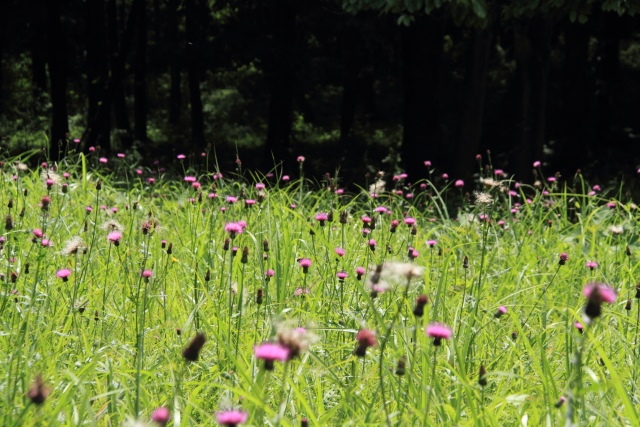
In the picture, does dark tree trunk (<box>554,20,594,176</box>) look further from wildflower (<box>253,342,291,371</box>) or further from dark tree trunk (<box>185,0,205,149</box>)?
wildflower (<box>253,342,291,371</box>)

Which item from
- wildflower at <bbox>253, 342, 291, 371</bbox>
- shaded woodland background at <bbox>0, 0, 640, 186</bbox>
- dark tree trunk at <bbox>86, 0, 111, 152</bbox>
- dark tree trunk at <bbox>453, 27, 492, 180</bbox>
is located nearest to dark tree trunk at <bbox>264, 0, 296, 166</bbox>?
shaded woodland background at <bbox>0, 0, 640, 186</bbox>

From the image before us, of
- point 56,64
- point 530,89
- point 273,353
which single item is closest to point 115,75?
point 56,64

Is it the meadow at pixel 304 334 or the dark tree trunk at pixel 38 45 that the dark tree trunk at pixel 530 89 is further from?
the dark tree trunk at pixel 38 45

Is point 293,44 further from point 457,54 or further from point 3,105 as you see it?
point 457,54

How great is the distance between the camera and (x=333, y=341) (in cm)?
314

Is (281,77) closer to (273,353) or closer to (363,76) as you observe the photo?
(363,76)

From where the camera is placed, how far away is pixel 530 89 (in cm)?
1082

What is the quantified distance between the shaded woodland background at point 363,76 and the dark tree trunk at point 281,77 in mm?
28

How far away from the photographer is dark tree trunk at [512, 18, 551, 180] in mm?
10586

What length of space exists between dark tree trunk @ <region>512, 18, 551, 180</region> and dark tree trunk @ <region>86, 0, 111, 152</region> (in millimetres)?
6253

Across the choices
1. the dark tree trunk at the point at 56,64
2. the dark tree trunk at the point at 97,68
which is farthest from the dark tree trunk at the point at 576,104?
the dark tree trunk at the point at 56,64

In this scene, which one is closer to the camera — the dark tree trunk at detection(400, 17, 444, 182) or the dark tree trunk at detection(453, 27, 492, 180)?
the dark tree trunk at detection(453, 27, 492, 180)

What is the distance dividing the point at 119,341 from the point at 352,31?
1357 centimetres

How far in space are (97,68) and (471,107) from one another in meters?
7.45
